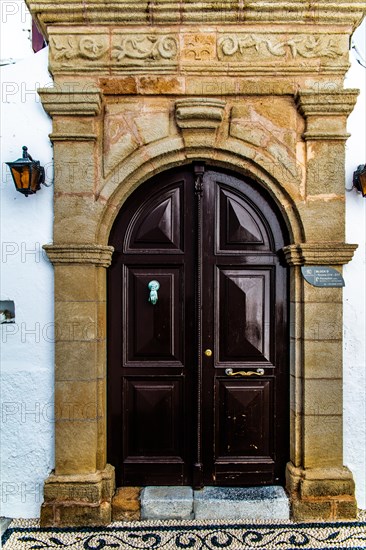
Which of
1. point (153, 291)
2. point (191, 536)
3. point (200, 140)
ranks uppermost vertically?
point (200, 140)

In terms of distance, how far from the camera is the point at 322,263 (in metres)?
3.27

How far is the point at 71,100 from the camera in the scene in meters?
3.21

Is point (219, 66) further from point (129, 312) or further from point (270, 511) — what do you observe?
point (270, 511)

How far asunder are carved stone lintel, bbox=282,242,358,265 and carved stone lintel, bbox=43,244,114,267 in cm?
149

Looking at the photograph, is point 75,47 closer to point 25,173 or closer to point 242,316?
point 25,173

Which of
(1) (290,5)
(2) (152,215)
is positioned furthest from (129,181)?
(1) (290,5)

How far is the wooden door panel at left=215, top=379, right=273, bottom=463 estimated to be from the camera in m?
3.46

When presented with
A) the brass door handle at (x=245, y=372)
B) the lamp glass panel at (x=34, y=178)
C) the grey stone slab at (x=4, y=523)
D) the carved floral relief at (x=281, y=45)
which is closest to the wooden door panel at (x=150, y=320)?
the brass door handle at (x=245, y=372)

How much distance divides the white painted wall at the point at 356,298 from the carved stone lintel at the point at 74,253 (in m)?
1.91

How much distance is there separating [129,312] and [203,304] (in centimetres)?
60

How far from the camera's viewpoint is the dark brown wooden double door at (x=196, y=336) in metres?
3.45

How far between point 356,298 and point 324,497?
1.51m

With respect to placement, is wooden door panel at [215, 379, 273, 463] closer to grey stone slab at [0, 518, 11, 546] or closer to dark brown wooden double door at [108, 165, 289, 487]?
dark brown wooden double door at [108, 165, 289, 487]

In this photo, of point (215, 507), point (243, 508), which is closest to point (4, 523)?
point (215, 507)
